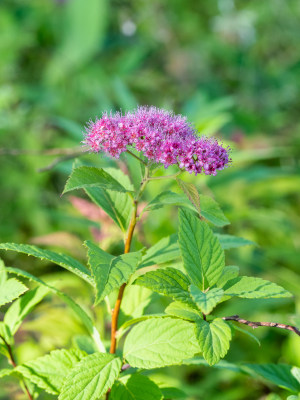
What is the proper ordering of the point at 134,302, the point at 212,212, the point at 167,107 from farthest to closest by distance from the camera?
the point at 167,107 → the point at 134,302 → the point at 212,212

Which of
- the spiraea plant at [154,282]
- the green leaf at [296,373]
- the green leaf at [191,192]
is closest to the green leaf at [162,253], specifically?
the spiraea plant at [154,282]

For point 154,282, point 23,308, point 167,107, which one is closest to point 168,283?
point 154,282

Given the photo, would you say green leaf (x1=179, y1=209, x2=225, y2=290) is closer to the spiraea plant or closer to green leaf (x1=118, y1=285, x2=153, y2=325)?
the spiraea plant

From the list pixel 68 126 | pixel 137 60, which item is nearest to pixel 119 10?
pixel 137 60

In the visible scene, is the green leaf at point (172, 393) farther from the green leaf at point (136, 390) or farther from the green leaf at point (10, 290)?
the green leaf at point (10, 290)

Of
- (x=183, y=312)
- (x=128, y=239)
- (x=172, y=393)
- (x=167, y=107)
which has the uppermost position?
(x=167, y=107)

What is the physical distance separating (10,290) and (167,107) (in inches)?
36.4

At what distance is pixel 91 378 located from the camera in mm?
524

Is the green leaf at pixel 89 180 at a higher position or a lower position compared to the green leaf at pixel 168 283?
higher

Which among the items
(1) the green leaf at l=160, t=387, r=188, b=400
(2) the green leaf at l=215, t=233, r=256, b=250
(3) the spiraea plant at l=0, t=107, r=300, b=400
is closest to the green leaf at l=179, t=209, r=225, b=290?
(3) the spiraea plant at l=0, t=107, r=300, b=400

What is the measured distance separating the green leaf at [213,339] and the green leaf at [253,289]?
0.13 feet

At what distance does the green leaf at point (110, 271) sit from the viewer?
0.48 metres

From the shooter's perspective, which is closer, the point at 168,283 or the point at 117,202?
the point at 168,283

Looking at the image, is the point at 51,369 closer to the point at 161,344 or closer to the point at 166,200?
the point at 161,344
